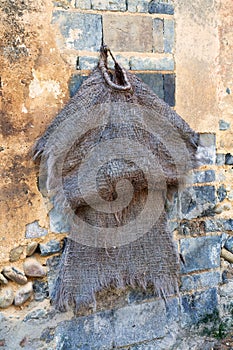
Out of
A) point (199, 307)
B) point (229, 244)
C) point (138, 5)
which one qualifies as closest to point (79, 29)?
point (138, 5)

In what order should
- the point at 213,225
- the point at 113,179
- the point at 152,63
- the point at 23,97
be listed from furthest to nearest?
the point at 213,225
the point at 152,63
the point at 23,97
the point at 113,179

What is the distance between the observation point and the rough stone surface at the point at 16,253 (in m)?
1.85

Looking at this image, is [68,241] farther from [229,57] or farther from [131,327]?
[229,57]

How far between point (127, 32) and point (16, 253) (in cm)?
123

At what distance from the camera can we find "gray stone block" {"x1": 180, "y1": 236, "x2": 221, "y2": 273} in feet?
Result: 7.44

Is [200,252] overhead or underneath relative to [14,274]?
underneath

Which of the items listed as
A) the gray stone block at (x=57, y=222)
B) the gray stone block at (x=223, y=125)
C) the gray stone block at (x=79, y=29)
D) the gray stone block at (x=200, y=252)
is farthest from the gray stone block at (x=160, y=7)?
the gray stone block at (x=200, y=252)

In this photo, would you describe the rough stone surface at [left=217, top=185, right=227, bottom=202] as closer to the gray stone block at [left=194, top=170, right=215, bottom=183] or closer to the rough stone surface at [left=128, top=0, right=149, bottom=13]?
the gray stone block at [left=194, top=170, right=215, bottom=183]

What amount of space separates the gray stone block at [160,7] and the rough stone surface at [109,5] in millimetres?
158

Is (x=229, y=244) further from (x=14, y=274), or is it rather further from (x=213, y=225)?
(x=14, y=274)

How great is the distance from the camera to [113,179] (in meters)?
1.72

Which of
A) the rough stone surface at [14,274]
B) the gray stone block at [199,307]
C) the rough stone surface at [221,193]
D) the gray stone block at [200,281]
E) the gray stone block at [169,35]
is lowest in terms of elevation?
the gray stone block at [199,307]

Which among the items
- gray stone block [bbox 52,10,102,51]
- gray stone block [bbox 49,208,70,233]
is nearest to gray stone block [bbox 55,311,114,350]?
gray stone block [bbox 49,208,70,233]

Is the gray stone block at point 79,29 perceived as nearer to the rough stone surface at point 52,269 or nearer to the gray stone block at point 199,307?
the rough stone surface at point 52,269
